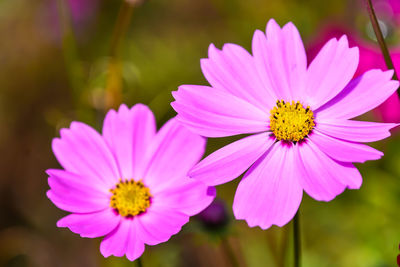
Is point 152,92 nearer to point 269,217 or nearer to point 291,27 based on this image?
point 291,27

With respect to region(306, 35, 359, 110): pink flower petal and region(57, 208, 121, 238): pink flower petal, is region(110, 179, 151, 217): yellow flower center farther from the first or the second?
region(306, 35, 359, 110): pink flower petal

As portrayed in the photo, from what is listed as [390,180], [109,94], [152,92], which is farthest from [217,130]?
[152,92]

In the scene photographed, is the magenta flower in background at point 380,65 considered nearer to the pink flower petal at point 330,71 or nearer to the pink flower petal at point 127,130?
the pink flower petal at point 330,71

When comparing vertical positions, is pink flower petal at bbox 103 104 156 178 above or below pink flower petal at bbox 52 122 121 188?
above

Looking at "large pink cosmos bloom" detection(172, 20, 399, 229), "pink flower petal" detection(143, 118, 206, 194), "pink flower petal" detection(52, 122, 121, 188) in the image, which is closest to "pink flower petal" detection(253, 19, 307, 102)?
"large pink cosmos bloom" detection(172, 20, 399, 229)

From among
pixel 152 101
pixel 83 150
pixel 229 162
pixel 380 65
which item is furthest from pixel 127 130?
pixel 152 101
